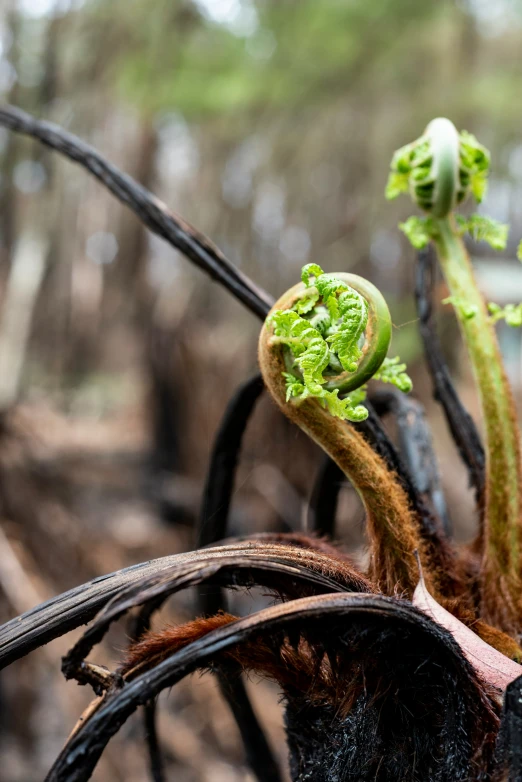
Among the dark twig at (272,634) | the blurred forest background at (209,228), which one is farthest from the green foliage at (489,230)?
the blurred forest background at (209,228)

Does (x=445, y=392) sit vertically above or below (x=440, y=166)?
below

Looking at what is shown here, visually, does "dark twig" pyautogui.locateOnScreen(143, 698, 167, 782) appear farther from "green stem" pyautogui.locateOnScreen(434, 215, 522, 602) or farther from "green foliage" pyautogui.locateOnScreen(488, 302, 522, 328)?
"green foliage" pyautogui.locateOnScreen(488, 302, 522, 328)

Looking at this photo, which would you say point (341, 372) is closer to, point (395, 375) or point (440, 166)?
point (395, 375)

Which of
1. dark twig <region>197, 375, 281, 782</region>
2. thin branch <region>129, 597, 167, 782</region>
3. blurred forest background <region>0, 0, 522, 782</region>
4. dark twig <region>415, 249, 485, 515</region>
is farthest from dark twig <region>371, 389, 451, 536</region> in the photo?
blurred forest background <region>0, 0, 522, 782</region>

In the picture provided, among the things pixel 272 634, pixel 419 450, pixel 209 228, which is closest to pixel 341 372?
pixel 272 634

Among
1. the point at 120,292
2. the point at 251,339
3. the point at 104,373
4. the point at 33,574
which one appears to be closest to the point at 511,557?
the point at 33,574

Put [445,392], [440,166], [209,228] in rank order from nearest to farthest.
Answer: [440,166], [445,392], [209,228]

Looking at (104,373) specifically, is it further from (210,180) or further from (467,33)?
(467,33)

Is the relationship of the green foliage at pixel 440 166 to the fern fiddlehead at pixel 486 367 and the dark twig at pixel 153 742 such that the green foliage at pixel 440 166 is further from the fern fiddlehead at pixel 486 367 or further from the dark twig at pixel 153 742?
the dark twig at pixel 153 742
